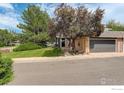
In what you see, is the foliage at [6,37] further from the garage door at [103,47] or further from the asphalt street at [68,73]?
the garage door at [103,47]

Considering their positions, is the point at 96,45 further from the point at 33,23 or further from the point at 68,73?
the point at 33,23

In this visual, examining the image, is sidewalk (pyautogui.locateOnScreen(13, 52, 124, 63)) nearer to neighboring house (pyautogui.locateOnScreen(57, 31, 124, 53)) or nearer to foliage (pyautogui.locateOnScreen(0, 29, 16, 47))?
neighboring house (pyautogui.locateOnScreen(57, 31, 124, 53))

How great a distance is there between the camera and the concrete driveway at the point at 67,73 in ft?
18.2

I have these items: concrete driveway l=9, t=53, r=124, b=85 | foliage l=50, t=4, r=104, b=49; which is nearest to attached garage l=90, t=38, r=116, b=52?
foliage l=50, t=4, r=104, b=49

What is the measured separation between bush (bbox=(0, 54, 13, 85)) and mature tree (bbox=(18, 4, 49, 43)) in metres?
1.03

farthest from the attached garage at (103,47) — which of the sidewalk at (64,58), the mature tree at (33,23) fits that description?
the mature tree at (33,23)

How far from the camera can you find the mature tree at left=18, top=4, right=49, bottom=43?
17.9ft

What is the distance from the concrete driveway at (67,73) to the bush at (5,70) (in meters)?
0.28

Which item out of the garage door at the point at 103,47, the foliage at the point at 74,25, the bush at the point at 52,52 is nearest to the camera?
the bush at the point at 52,52

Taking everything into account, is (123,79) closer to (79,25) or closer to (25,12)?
(25,12)

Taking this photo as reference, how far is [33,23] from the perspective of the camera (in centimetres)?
570

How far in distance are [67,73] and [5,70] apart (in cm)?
186
